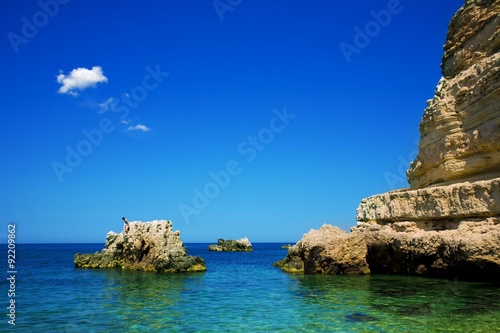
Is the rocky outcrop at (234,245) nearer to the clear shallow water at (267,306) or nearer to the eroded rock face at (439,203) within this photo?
the eroded rock face at (439,203)

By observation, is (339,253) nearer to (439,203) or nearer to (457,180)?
(439,203)

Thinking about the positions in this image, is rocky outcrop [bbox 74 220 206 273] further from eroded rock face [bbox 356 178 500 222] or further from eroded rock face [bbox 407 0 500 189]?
eroded rock face [bbox 407 0 500 189]

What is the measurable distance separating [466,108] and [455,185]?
4.44 m

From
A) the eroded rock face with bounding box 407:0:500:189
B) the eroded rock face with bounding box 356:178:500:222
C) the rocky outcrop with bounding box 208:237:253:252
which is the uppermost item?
the eroded rock face with bounding box 407:0:500:189

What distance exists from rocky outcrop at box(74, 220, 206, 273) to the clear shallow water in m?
8.22

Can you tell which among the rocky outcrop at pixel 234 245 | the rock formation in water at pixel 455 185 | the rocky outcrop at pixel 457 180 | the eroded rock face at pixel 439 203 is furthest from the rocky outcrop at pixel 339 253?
the rocky outcrop at pixel 234 245

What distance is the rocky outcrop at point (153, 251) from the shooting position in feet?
111

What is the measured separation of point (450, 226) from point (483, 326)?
11.8 metres

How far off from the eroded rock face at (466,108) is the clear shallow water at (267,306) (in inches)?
258

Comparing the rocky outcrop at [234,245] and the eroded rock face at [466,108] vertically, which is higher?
the eroded rock face at [466,108]

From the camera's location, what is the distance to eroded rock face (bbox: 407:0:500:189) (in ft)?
72.2

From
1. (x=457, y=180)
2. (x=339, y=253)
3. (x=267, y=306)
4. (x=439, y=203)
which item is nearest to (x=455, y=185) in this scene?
(x=439, y=203)

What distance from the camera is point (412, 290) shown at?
19828mm

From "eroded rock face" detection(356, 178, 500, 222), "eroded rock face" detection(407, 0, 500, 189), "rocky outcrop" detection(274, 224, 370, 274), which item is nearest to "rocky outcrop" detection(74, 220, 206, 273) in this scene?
"rocky outcrop" detection(274, 224, 370, 274)
